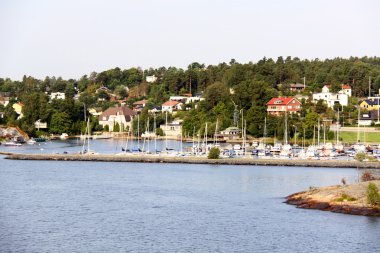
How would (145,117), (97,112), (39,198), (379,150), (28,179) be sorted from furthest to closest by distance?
(97,112) → (145,117) → (379,150) → (28,179) → (39,198)

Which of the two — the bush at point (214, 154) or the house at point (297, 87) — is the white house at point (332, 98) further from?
the bush at point (214, 154)

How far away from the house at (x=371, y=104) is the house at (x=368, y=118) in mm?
2200

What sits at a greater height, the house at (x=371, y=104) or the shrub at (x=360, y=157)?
the house at (x=371, y=104)

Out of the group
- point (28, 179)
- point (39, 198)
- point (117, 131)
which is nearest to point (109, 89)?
point (117, 131)

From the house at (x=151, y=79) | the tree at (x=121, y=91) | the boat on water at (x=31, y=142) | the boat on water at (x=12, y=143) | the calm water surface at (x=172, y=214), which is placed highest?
the house at (x=151, y=79)

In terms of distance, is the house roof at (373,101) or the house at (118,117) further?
the house at (118,117)

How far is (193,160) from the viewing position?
47125 millimetres

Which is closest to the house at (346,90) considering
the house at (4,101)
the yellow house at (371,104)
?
the yellow house at (371,104)

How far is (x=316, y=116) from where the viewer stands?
59844 mm

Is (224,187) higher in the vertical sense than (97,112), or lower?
lower

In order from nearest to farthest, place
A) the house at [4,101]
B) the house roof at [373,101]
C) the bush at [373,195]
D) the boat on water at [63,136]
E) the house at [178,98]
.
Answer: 1. the bush at [373,195]
2. the house roof at [373,101]
3. the boat on water at [63,136]
4. the house at [178,98]
5. the house at [4,101]

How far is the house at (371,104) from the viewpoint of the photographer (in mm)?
65688

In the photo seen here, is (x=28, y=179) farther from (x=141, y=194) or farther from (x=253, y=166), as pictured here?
(x=253, y=166)

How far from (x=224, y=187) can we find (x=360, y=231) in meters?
11.7
